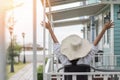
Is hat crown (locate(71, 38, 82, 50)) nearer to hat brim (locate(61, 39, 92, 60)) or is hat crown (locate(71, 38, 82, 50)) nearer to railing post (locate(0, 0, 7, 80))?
hat brim (locate(61, 39, 92, 60))

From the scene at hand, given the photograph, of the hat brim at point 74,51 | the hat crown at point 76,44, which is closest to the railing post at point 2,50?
the hat brim at point 74,51

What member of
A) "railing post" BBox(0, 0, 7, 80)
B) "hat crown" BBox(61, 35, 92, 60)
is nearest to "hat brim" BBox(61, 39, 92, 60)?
"hat crown" BBox(61, 35, 92, 60)

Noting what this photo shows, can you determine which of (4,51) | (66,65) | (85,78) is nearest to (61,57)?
(66,65)

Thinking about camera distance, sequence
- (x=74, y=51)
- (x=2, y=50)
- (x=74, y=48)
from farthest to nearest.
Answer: (x=74, y=48) < (x=74, y=51) < (x=2, y=50)

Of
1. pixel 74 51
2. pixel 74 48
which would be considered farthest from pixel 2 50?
pixel 74 48

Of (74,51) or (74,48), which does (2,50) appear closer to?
(74,51)

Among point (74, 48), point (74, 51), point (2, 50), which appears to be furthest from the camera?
point (74, 48)

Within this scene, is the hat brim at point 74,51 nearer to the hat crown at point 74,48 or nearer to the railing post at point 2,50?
the hat crown at point 74,48

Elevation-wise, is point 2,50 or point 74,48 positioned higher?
point 2,50

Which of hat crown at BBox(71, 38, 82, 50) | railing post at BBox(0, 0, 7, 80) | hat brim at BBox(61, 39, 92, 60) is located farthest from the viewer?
hat crown at BBox(71, 38, 82, 50)

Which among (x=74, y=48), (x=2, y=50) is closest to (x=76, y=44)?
(x=74, y=48)

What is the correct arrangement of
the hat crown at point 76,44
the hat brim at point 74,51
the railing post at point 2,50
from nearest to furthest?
the railing post at point 2,50, the hat brim at point 74,51, the hat crown at point 76,44

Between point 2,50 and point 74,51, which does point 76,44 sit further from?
point 2,50

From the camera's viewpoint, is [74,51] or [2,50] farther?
[74,51]
